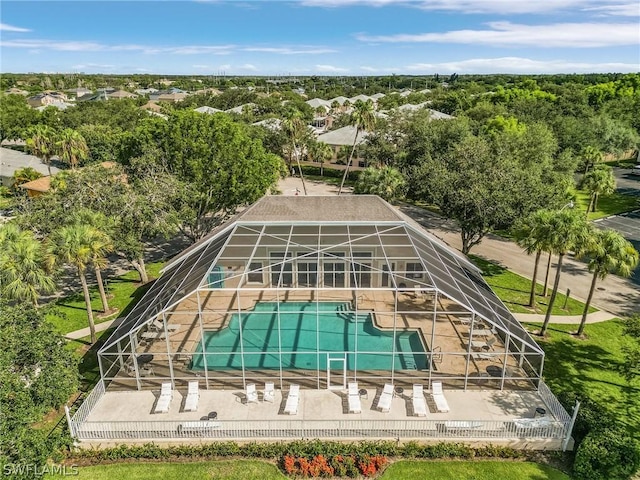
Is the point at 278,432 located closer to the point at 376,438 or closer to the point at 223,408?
the point at 223,408

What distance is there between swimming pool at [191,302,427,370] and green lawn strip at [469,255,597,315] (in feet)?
32.3

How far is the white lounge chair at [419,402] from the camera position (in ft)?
61.2

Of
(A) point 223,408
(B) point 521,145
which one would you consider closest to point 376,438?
(A) point 223,408

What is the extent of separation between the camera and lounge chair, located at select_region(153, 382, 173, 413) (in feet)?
62.0

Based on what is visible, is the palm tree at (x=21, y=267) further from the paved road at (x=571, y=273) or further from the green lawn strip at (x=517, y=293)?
the paved road at (x=571, y=273)

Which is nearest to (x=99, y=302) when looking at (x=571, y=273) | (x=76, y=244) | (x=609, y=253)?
(x=76, y=244)

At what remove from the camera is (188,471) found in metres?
16.6

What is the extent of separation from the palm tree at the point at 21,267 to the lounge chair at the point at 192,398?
31.0 feet

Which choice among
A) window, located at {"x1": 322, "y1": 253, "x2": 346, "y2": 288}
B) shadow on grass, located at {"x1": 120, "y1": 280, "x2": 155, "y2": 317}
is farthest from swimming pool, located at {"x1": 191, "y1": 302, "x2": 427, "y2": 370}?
shadow on grass, located at {"x1": 120, "y1": 280, "x2": 155, "y2": 317}

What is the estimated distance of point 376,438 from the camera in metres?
17.9

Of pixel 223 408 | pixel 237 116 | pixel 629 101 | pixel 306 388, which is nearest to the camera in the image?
pixel 223 408

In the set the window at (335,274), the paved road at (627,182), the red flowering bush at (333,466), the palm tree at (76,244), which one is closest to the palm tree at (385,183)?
the window at (335,274)

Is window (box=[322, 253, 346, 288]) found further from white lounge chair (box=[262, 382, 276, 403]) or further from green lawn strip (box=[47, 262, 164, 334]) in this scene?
green lawn strip (box=[47, 262, 164, 334])

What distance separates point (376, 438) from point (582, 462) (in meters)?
8.06
